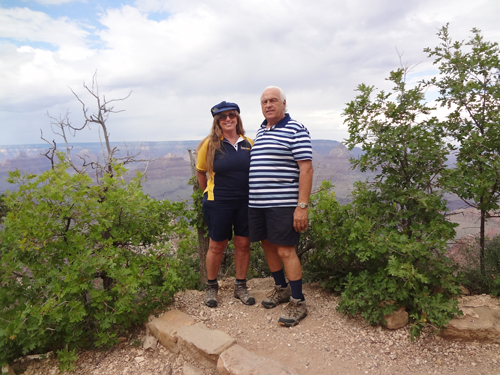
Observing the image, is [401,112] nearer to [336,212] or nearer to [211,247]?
[336,212]

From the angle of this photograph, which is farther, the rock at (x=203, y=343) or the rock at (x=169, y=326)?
the rock at (x=169, y=326)

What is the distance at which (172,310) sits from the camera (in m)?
3.48

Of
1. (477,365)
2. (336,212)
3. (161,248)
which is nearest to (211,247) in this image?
(161,248)

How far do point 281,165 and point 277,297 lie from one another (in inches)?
63.4

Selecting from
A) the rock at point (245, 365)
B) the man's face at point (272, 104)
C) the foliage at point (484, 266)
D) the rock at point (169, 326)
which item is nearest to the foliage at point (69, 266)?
the rock at point (169, 326)

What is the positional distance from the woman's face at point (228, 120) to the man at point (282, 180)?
33cm

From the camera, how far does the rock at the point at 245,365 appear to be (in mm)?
2395

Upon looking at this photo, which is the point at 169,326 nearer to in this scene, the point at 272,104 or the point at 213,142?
the point at 213,142

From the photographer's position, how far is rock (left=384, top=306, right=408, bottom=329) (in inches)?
120

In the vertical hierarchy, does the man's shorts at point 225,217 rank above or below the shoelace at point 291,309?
above

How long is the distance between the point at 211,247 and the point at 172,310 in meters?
0.80

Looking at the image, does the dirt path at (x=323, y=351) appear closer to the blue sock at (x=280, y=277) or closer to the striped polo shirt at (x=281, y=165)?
the blue sock at (x=280, y=277)

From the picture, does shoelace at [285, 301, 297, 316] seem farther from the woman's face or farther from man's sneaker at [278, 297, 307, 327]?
the woman's face

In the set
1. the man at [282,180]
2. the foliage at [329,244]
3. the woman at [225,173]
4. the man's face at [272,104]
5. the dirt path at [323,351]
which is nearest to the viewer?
the dirt path at [323,351]
